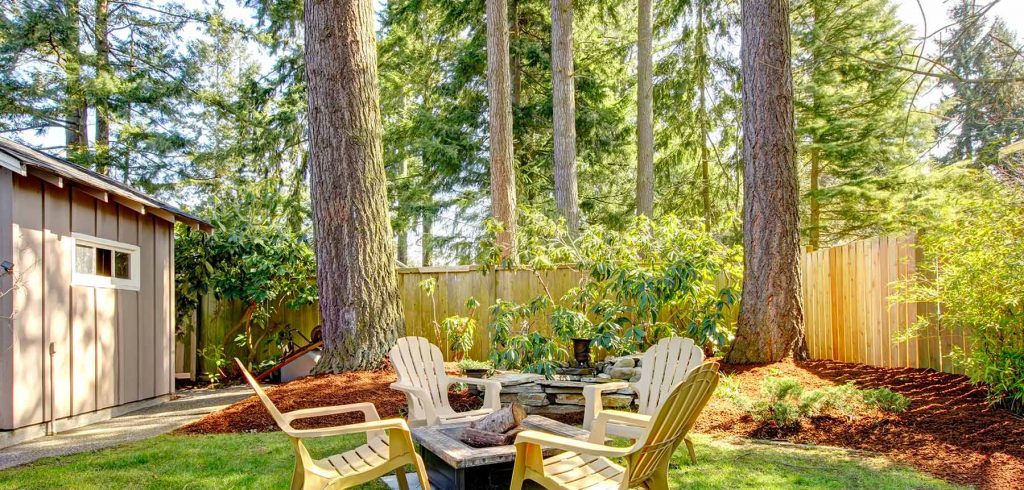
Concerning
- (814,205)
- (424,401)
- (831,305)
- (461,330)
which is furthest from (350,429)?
(814,205)

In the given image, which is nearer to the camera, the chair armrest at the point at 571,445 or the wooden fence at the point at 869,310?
the chair armrest at the point at 571,445

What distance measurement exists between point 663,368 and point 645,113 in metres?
8.24

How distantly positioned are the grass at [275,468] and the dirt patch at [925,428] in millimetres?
228

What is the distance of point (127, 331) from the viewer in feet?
21.4

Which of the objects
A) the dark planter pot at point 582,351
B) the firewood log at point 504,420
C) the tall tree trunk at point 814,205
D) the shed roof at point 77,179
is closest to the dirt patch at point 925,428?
the dark planter pot at point 582,351

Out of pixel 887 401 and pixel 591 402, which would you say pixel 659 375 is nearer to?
pixel 591 402

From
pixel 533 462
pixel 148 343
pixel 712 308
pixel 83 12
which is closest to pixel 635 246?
pixel 712 308

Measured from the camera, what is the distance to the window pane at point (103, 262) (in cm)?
622

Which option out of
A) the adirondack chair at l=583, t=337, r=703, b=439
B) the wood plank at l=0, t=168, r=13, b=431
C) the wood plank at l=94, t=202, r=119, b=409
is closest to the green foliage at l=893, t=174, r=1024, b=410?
the adirondack chair at l=583, t=337, r=703, b=439

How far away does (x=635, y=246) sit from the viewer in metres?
7.05

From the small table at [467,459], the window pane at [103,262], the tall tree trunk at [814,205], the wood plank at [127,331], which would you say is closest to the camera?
the small table at [467,459]

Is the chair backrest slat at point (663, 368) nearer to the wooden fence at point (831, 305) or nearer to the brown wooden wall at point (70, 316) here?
the wooden fence at point (831, 305)

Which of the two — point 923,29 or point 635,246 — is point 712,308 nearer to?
point 635,246

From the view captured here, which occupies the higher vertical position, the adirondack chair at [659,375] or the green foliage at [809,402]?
the adirondack chair at [659,375]
